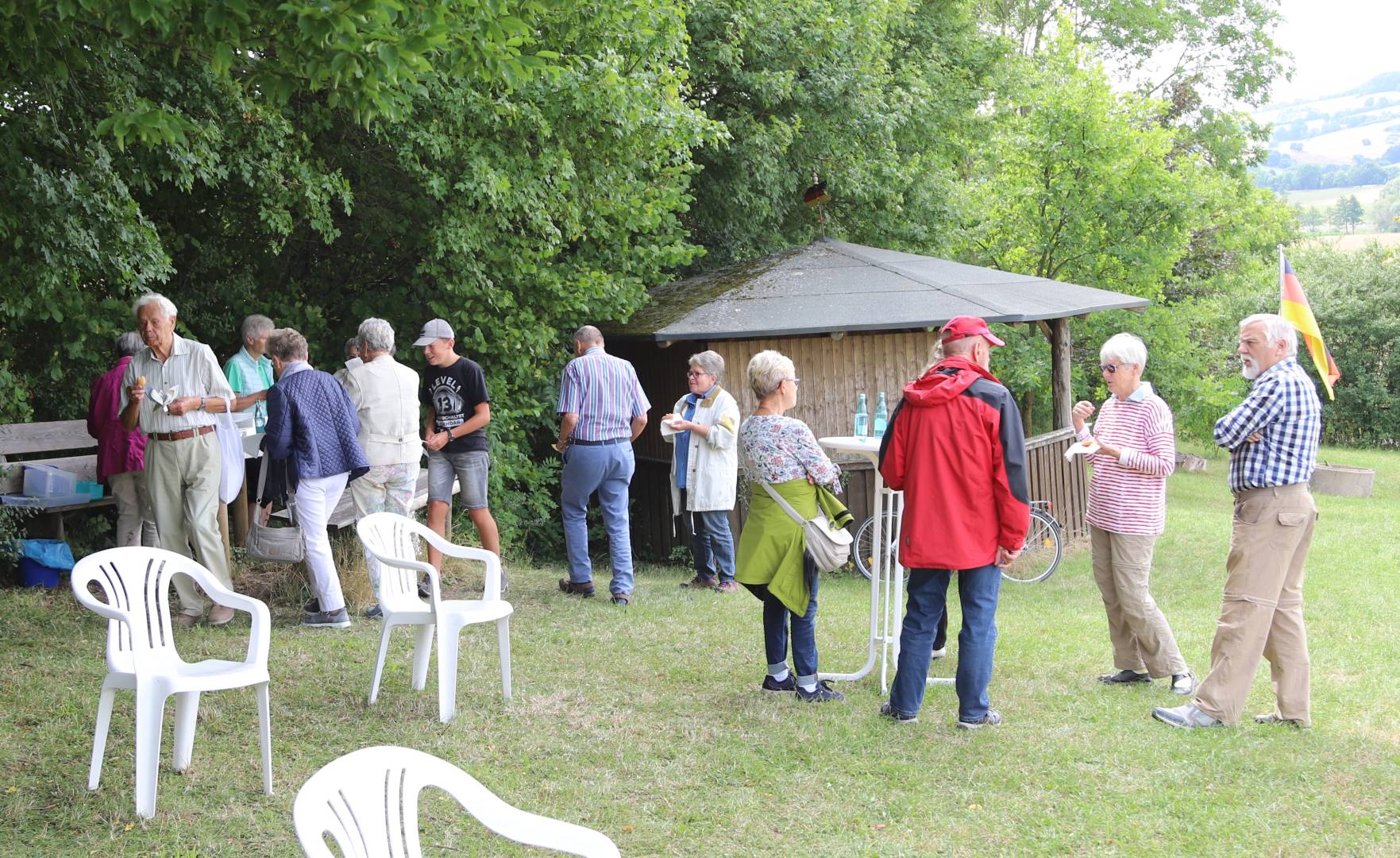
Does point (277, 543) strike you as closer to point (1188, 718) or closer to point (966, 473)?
point (966, 473)

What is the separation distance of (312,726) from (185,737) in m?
0.72

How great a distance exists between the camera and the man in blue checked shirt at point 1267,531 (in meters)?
5.46

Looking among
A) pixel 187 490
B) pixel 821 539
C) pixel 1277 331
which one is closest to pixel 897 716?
pixel 821 539

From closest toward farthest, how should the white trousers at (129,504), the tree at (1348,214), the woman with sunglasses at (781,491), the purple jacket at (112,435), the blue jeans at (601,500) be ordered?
the woman with sunglasses at (781,491) < the purple jacket at (112,435) < the white trousers at (129,504) < the blue jeans at (601,500) < the tree at (1348,214)

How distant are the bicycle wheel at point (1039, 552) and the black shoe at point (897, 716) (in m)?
6.35

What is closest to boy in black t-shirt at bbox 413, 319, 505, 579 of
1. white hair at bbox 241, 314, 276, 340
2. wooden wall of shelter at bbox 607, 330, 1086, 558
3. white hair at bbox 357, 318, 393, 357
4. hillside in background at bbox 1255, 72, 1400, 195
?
white hair at bbox 357, 318, 393, 357

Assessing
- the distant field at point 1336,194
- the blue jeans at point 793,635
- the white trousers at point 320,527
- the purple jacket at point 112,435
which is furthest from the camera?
the distant field at point 1336,194

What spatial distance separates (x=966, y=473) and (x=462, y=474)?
398cm

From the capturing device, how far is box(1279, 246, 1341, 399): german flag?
6109 millimetres

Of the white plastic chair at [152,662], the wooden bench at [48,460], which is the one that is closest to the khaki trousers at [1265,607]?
the white plastic chair at [152,662]

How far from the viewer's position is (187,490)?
23.2 ft

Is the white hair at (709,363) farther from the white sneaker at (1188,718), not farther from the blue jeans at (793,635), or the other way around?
the white sneaker at (1188,718)

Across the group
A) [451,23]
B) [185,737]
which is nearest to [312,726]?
[185,737]

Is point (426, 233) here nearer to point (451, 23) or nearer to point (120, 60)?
point (120, 60)
